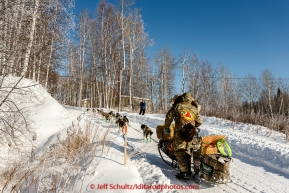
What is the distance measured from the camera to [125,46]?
22.2 m

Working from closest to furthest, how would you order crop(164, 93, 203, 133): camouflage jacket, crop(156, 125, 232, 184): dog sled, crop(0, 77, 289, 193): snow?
crop(0, 77, 289, 193): snow → crop(156, 125, 232, 184): dog sled → crop(164, 93, 203, 133): camouflage jacket

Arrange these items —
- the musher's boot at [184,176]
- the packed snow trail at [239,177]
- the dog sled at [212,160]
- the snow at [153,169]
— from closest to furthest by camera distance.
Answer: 1. the snow at [153,169]
2. the dog sled at [212,160]
3. the packed snow trail at [239,177]
4. the musher's boot at [184,176]

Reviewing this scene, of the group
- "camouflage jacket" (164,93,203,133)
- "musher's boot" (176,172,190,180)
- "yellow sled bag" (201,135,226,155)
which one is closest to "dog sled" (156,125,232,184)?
"yellow sled bag" (201,135,226,155)

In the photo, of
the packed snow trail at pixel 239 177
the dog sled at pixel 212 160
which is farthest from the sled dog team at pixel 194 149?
the packed snow trail at pixel 239 177

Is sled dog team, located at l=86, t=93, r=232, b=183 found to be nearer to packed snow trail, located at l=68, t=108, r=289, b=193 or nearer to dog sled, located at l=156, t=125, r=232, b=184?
dog sled, located at l=156, t=125, r=232, b=184

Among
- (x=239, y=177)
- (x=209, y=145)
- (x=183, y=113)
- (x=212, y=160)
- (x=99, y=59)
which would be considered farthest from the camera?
(x=99, y=59)

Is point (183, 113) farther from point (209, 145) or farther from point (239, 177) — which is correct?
point (239, 177)

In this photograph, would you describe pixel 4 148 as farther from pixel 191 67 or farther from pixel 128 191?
pixel 191 67

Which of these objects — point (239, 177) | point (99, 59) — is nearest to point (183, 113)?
point (239, 177)

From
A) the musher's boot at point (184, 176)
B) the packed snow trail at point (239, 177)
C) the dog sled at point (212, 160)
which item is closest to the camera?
the dog sled at point (212, 160)

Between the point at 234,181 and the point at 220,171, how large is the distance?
763 mm

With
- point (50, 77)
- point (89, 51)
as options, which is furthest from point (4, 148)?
point (89, 51)

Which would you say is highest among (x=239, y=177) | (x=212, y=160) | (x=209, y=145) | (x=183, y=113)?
(x=183, y=113)

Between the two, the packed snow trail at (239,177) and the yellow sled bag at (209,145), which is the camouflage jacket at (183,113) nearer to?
the yellow sled bag at (209,145)
